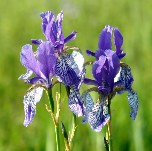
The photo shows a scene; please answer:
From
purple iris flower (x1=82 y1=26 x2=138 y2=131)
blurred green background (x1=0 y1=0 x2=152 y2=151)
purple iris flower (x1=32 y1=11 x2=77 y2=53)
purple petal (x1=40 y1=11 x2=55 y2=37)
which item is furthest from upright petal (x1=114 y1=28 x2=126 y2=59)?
blurred green background (x1=0 y1=0 x2=152 y2=151)

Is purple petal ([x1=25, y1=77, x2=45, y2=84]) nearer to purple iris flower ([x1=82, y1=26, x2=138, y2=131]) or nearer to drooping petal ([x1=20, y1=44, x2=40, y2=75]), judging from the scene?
drooping petal ([x1=20, y1=44, x2=40, y2=75])

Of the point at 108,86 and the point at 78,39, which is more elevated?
the point at 78,39

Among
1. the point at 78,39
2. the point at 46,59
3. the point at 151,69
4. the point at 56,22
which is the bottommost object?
the point at 46,59

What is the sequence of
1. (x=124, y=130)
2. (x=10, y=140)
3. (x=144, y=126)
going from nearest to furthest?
(x=144, y=126) → (x=124, y=130) → (x=10, y=140)

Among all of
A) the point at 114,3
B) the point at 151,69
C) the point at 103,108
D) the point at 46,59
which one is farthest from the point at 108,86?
the point at 114,3

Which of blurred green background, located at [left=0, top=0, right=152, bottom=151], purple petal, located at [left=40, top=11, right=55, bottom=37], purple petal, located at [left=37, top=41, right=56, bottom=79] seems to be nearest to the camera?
purple petal, located at [left=37, top=41, right=56, bottom=79]

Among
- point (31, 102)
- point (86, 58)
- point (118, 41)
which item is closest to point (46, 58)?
point (31, 102)

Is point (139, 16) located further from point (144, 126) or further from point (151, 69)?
point (144, 126)
